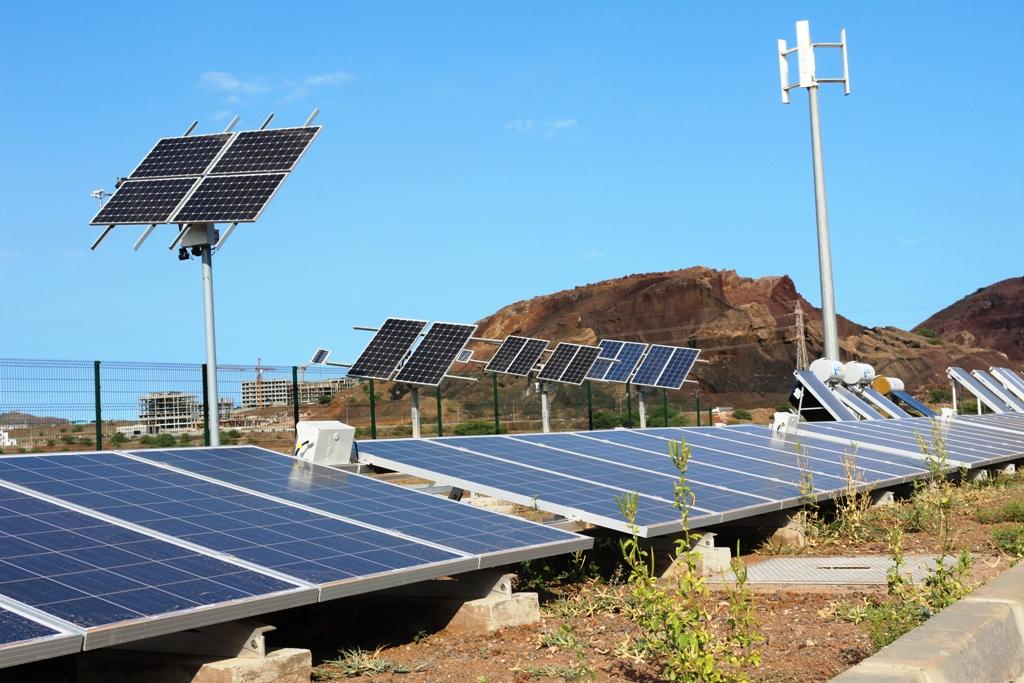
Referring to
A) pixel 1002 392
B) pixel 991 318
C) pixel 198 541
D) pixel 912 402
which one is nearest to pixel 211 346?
pixel 198 541

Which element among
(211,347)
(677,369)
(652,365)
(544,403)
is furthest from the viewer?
(652,365)

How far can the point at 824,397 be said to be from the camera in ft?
91.8

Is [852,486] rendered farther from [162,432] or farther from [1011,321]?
[1011,321]

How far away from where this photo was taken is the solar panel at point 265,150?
15.1 m

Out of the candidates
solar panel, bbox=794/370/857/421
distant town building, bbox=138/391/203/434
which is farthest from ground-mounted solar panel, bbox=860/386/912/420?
distant town building, bbox=138/391/203/434

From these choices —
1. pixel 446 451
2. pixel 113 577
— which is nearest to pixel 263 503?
pixel 113 577

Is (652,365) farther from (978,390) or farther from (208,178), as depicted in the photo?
(208,178)

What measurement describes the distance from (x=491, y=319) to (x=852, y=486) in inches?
3607

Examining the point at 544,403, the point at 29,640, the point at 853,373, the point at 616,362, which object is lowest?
the point at 29,640

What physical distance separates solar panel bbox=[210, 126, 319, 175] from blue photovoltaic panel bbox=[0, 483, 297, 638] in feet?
27.8

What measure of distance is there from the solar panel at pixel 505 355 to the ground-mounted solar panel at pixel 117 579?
2539 centimetres

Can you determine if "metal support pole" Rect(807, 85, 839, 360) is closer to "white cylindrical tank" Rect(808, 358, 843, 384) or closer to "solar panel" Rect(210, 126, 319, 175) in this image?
"white cylindrical tank" Rect(808, 358, 843, 384)

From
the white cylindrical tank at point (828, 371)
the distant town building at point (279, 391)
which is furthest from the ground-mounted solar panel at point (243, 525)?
the white cylindrical tank at point (828, 371)

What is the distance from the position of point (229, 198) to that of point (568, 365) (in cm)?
1978
